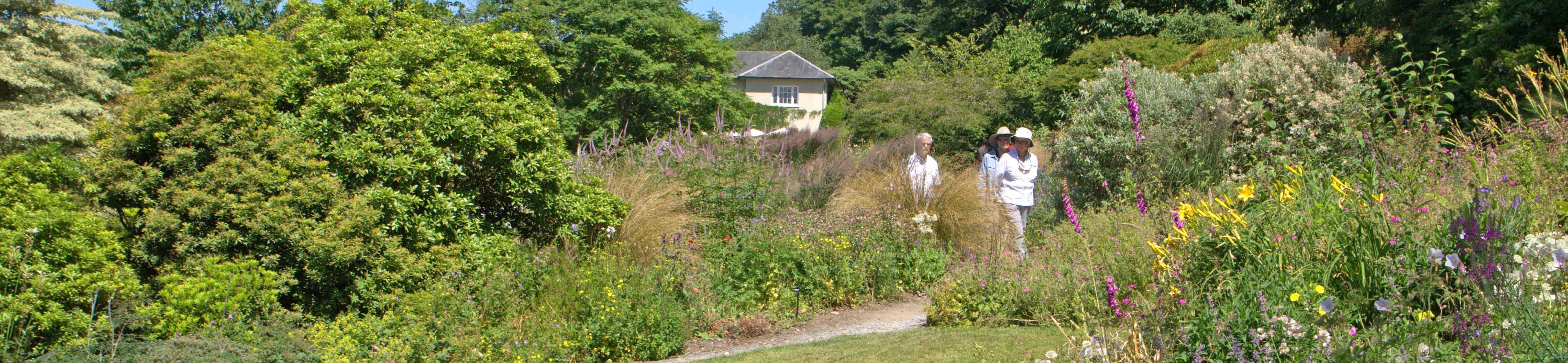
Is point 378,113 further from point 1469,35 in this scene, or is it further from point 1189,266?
point 1469,35

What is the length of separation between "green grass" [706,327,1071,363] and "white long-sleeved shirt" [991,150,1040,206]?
274 cm

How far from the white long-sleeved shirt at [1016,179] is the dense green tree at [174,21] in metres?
23.9

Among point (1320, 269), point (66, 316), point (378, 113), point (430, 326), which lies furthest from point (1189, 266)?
point (66, 316)

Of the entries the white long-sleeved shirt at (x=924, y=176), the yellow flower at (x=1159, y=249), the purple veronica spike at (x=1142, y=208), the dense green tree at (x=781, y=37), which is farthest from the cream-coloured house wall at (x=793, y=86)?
the yellow flower at (x=1159, y=249)

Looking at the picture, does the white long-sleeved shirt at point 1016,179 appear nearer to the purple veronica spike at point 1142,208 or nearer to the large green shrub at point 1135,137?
the large green shrub at point 1135,137

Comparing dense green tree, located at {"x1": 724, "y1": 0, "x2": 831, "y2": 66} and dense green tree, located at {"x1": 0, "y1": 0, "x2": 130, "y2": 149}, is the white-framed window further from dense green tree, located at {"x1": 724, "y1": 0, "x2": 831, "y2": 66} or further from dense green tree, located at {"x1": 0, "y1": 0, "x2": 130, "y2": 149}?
dense green tree, located at {"x1": 0, "y1": 0, "x2": 130, "y2": 149}

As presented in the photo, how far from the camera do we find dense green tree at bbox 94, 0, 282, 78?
1035 inches

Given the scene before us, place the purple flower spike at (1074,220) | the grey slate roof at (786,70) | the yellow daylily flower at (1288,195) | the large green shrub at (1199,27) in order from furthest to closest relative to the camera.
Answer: the grey slate roof at (786,70), the large green shrub at (1199,27), the purple flower spike at (1074,220), the yellow daylily flower at (1288,195)

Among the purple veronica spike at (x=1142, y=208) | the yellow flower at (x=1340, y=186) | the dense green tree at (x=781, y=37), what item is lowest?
the purple veronica spike at (x=1142, y=208)

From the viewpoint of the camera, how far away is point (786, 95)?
5919cm

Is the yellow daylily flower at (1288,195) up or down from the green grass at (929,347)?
up

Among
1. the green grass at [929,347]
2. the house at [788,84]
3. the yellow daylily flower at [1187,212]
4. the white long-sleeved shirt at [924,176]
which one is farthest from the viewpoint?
the house at [788,84]

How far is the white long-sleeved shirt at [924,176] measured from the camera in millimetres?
8727

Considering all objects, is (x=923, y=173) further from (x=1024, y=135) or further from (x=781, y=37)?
(x=781, y=37)
